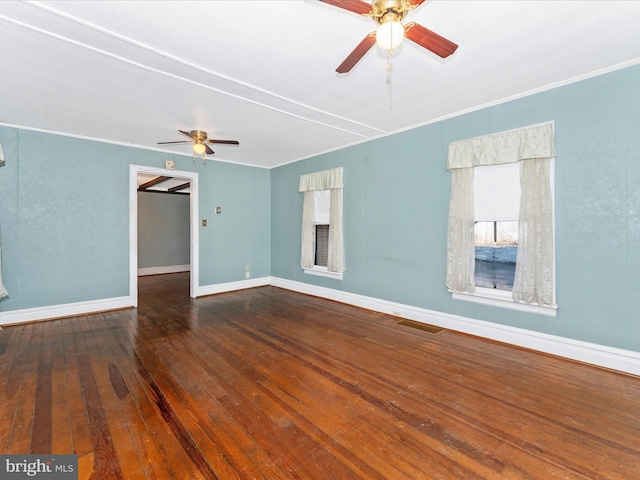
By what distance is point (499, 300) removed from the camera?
3318mm

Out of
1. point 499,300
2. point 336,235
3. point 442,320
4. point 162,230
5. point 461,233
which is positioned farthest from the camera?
point 162,230

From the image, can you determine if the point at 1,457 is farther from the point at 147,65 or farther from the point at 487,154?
the point at 487,154

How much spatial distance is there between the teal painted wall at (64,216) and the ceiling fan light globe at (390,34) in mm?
4781

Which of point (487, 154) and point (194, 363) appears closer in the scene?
point (194, 363)

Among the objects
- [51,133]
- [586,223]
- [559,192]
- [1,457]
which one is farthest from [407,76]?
[51,133]

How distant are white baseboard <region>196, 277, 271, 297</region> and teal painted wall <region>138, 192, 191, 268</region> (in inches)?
149

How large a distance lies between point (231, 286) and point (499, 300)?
15.8 ft

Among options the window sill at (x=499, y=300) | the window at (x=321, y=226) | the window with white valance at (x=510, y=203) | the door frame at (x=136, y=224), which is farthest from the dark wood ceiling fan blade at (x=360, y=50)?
the door frame at (x=136, y=224)

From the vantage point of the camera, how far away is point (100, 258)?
461cm

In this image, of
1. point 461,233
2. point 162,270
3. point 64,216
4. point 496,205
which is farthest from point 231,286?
point 496,205

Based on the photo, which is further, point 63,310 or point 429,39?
point 63,310

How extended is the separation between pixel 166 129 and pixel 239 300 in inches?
119

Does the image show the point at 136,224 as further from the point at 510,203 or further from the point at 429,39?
the point at 510,203

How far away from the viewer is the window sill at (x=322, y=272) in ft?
17.1
